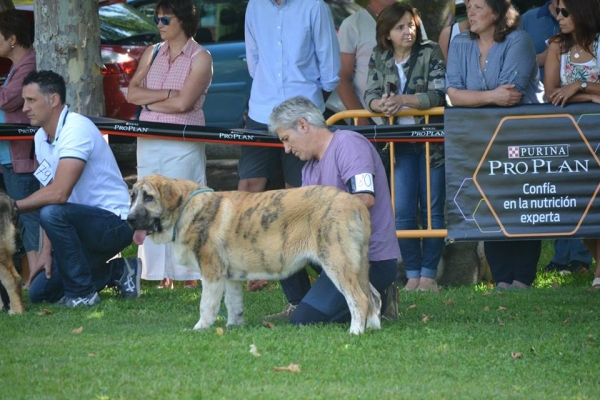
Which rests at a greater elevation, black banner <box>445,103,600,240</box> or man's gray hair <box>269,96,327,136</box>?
man's gray hair <box>269,96,327,136</box>

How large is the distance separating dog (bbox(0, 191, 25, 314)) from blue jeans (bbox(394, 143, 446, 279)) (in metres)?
3.32

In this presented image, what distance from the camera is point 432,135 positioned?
9.61m

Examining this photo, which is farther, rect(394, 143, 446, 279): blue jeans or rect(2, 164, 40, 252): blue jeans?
rect(2, 164, 40, 252): blue jeans

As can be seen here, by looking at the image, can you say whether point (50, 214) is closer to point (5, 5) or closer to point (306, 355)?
point (306, 355)

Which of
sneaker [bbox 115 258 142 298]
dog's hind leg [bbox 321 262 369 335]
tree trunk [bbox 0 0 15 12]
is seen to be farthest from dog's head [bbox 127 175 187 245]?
tree trunk [bbox 0 0 15 12]

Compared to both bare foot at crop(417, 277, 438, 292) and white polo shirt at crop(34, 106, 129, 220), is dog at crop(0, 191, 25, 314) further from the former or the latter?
bare foot at crop(417, 277, 438, 292)

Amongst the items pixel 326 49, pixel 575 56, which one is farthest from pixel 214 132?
pixel 575 56

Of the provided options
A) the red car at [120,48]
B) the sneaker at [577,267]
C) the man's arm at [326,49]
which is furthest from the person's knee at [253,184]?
the red car at [120,48]

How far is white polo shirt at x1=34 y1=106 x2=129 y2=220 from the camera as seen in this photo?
354 inches

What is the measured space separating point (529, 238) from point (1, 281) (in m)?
4.36

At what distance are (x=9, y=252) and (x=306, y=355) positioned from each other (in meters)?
3.11

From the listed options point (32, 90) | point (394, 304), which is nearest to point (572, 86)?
point (394, 304)

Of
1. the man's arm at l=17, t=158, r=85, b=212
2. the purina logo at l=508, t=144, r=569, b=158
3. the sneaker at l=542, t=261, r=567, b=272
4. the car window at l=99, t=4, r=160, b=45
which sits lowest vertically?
the sneaker at l=542, t=261, r=567, b=272

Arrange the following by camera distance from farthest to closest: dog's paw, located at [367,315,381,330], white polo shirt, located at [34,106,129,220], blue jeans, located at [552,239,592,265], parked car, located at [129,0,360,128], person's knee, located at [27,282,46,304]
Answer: parked car, located at [129,0,360,128] → blue jeans, located at [552,239,592,265] → person's knee, located at [27,282,46,304] → white polo shirt, located at [34,106,129,220] → dog's paw, located at [367,315,381,330]
